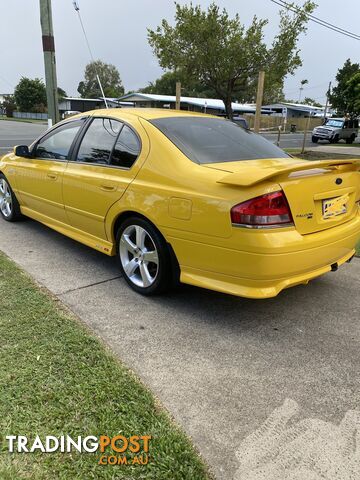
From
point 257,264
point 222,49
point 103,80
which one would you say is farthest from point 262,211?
point 103,80

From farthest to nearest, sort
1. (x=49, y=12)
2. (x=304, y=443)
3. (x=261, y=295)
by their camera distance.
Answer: (x=49, y=12)
(x=261, y=295)
(x=304, y=443)

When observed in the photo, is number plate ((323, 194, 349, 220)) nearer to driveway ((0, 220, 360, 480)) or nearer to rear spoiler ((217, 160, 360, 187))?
rear spoiler ((217, 160, 360, 187))

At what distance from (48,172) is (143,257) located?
1.73 meters

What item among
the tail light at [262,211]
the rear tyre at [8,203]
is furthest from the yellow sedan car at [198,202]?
the rear tyre at [8,203]

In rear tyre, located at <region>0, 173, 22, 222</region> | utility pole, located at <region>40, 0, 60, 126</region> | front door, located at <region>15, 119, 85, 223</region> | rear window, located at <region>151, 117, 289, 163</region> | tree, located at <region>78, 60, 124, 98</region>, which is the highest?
tree, located at <region>78, 60, 124, 98</region>

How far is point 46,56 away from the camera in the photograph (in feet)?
28.3

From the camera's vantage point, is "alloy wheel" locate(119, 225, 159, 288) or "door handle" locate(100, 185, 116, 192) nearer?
"alloy wheel" locate(119, 225, 159, 288)

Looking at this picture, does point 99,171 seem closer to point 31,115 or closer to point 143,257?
point 143,257

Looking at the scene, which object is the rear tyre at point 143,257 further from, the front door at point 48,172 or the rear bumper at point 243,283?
the front door at point 48,172

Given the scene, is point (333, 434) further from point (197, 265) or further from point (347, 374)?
point (197, 265)

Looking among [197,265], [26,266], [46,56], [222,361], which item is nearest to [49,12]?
[46,56]

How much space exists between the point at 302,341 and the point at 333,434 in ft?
2.97

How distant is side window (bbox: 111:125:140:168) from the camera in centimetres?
356

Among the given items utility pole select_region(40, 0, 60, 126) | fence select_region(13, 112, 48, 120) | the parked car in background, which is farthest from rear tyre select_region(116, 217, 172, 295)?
fence select_region(13, 112, 48, 120)
